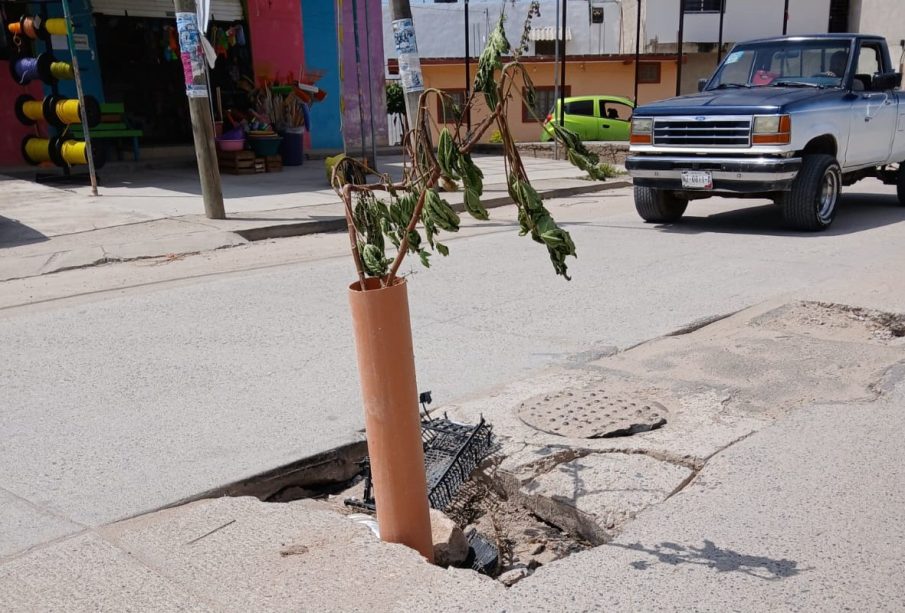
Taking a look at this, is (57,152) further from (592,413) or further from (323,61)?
(592,413)

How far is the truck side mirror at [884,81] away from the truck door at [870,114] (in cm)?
10

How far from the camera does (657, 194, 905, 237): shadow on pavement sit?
1006 centimetres

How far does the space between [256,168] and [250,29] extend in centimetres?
345

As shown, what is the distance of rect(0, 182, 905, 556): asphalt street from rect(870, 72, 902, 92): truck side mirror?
5.39 ft

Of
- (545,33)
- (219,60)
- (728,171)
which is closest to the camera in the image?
(728,171)

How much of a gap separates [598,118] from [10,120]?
15.5 m

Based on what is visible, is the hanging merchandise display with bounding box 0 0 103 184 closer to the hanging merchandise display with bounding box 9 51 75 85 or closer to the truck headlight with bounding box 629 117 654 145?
the hanging merchandise display with bounding box 9 51 75 85

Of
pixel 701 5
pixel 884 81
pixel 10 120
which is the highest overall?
pixel 701 5

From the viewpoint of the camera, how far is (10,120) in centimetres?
1460

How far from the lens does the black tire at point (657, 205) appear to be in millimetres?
10398

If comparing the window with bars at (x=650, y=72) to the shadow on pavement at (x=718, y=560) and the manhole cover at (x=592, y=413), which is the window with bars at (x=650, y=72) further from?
the shadow on pavement at (x=718, y=560)

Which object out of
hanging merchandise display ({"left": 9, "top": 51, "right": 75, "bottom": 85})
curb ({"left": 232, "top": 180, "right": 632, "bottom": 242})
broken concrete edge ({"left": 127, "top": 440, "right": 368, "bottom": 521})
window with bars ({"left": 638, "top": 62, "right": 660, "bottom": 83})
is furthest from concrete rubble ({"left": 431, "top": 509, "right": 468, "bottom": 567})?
window with bars ({"left": 638, "top": 62, "right": 660, "bottom": 83})

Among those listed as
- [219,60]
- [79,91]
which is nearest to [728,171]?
[79,91]

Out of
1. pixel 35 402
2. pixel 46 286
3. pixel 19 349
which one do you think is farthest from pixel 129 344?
pixel 46 286
